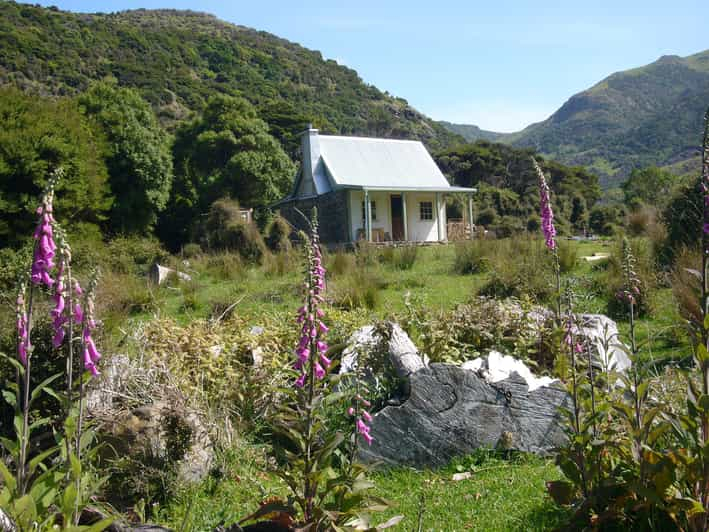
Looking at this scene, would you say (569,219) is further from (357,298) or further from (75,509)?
(75,509)

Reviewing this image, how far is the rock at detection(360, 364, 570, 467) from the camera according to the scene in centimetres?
391

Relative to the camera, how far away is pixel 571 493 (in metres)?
2.53

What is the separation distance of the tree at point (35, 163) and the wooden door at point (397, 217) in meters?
13.6

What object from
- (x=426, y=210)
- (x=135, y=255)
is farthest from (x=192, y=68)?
(x=135, y=255)

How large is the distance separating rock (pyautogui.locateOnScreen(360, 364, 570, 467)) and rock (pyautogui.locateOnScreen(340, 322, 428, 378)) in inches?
12.3

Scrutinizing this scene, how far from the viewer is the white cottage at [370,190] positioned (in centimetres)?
2300

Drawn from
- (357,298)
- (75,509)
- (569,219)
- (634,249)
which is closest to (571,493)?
Answer: (75,509)

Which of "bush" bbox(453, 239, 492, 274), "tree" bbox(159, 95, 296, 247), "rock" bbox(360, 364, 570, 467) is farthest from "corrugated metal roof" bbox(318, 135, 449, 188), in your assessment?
"rock" bbox(360, 364, 570, 467)

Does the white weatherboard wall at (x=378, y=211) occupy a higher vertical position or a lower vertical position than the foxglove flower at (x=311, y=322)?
higher

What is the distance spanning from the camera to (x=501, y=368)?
4.54 meters

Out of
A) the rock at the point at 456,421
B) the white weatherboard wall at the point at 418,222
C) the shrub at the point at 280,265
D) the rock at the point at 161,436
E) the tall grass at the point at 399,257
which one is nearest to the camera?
the rock at the point at 161,436

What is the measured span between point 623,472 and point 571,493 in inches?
10.6

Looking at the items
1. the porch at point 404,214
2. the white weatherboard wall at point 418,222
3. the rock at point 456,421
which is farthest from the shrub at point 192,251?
the rock at point 456,421

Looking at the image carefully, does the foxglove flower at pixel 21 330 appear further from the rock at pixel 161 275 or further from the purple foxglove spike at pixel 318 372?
the rock at pixel 161 275
